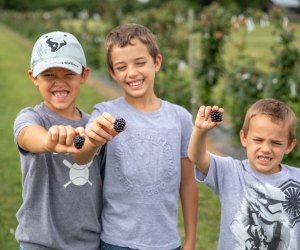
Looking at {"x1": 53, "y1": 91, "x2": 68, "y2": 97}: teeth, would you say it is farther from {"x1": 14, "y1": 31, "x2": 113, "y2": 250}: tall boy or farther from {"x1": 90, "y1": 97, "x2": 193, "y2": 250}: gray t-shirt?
{"x1": 90, "y1": 97, "x2": 193, "y2": 250}: gray t-shirt

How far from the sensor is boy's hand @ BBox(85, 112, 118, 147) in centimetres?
152

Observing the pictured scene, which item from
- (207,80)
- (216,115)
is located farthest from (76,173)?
(207,80)

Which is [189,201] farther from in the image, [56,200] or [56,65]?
[56,65]

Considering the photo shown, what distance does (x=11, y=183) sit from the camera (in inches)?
200

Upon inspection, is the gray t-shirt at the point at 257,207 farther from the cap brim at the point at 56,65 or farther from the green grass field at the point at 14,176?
the green grass field at the point at 14,176

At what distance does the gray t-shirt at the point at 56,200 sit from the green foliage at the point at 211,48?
578 cm

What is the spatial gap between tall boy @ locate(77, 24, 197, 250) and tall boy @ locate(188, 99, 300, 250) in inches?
5.2

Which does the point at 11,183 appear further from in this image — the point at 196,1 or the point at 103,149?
the point at 196,1

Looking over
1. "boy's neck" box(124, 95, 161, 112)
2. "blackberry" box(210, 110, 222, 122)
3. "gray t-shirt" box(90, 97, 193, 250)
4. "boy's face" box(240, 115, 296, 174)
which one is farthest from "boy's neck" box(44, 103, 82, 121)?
"boy's face" box(240, 115, 296, 174)

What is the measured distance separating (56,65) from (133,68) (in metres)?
0.32

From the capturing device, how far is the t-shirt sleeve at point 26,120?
1.86 m

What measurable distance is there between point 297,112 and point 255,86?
59cm

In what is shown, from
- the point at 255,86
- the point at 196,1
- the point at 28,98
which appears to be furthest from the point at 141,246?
the point at 196,1

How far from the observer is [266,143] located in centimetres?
204
